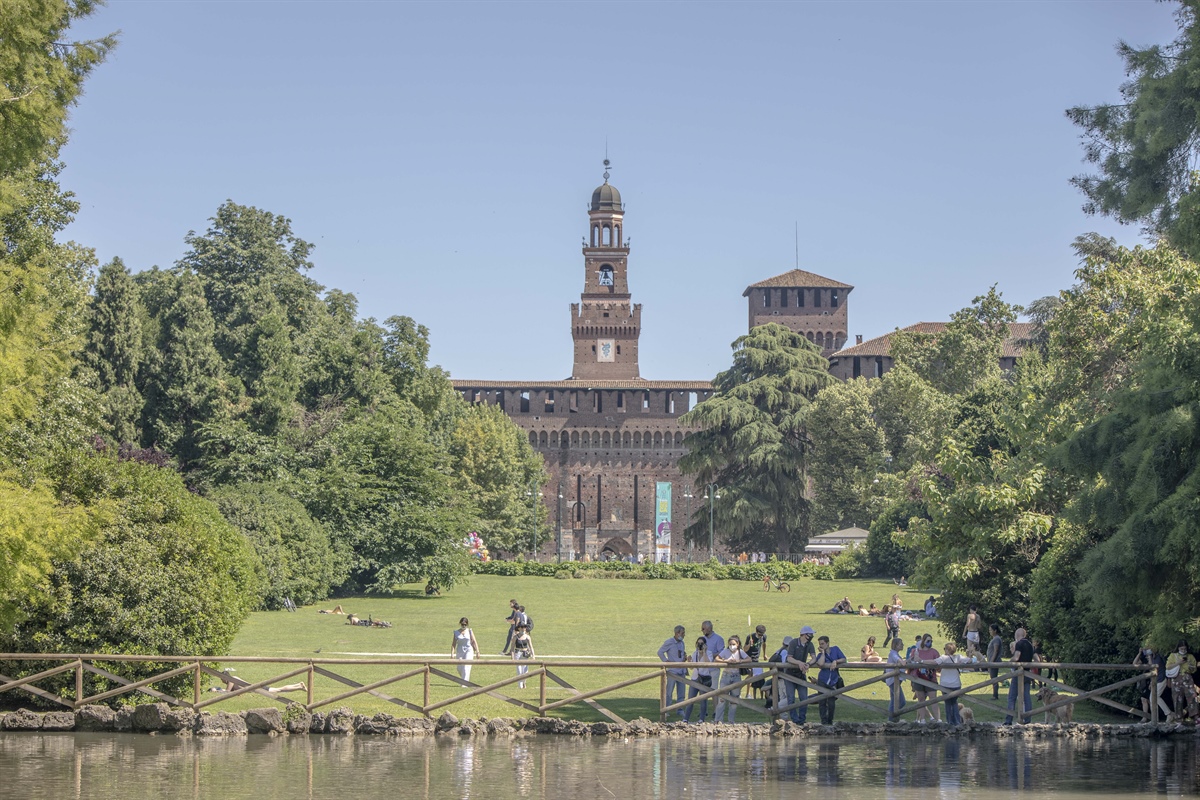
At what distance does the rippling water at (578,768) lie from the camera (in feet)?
42.0

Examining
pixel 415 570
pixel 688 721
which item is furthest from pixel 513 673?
pixel 415 570

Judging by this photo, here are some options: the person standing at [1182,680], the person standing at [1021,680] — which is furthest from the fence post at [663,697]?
the person standing at [1182,680]

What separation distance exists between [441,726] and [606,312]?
263ft

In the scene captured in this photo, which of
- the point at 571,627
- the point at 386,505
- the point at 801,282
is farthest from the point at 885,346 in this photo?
the point at 571,627

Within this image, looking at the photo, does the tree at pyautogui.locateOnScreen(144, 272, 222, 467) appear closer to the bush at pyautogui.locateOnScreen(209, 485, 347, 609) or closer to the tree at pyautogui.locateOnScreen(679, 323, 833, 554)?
the bush at pyautogui.locateOnScreen(209, 485, 347, 609)

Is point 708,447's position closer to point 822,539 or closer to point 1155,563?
point 822,539

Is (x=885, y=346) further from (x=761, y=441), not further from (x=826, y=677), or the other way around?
(x=826, y=677)

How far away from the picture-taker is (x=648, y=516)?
86.2 meters

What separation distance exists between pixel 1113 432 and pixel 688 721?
6102mm

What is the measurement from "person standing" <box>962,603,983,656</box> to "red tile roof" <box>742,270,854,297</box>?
70.3 meters

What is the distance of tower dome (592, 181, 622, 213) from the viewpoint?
96.9 meters

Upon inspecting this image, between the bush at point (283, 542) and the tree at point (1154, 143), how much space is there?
68.6ft

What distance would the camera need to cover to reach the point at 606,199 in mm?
96750

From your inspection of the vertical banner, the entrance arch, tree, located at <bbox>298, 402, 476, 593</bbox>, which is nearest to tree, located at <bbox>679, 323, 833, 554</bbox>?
the vertical banner
